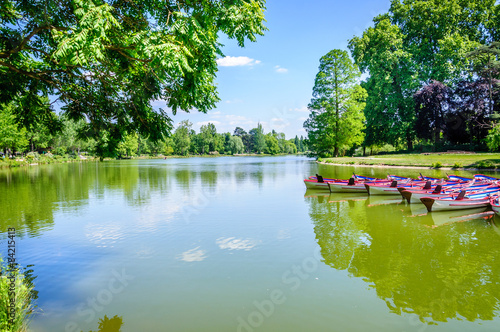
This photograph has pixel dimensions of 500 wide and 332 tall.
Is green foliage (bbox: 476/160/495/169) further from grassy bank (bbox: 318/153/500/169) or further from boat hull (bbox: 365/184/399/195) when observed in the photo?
boat hull (bbox: 365/184/399/195)

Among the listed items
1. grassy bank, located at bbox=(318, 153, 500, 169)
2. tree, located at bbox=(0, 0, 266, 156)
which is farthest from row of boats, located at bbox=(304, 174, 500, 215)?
grassy bank, located at bbox=(318, 153, 500, 169)

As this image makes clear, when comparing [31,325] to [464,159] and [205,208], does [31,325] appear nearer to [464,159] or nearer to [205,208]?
[205,208]

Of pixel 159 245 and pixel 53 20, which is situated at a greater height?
pixel 53 20

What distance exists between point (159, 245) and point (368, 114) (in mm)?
46605

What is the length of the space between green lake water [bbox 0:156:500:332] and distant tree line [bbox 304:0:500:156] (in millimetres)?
32603

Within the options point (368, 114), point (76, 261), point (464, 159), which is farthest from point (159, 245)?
point (368, 114)

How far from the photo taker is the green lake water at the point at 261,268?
5781mm

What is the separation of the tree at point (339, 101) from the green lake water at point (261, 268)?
111ft

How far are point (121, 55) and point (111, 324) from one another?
16.4ft

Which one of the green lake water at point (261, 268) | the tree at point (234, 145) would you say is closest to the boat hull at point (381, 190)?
the green lake water at point (261, 268)

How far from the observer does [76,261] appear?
8.62 meters

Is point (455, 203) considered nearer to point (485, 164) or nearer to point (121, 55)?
point (121, 55)

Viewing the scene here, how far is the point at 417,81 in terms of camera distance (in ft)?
144

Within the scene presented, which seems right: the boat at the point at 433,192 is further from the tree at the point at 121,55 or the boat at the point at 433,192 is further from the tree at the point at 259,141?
the tree at the point at 259,141
